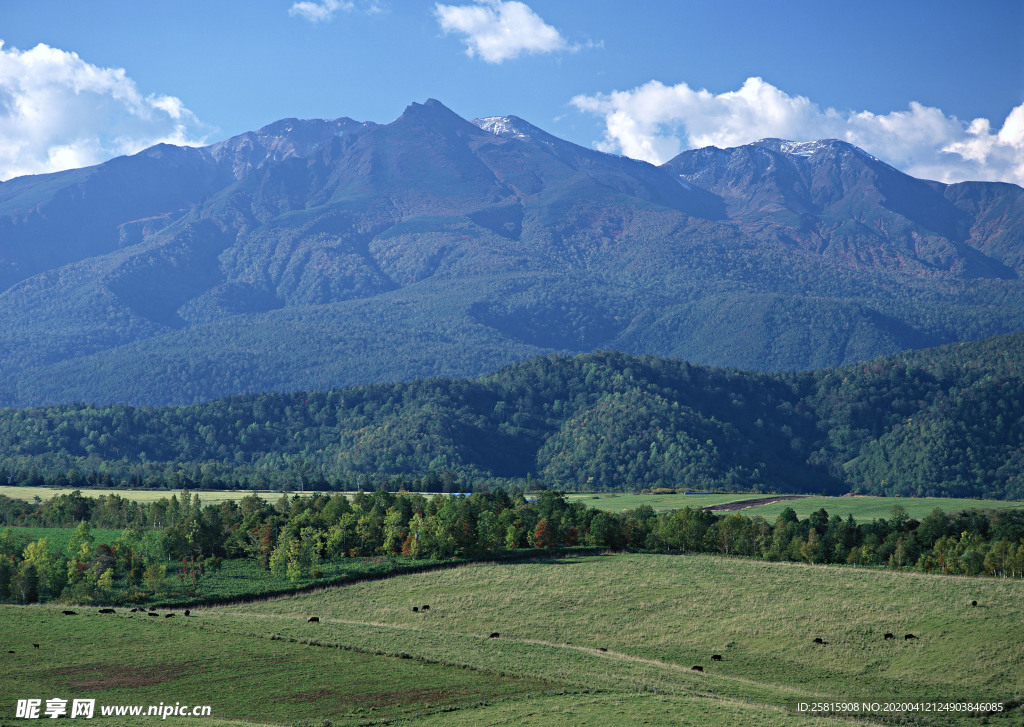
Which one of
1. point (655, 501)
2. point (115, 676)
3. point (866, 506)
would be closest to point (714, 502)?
point (655, 501)

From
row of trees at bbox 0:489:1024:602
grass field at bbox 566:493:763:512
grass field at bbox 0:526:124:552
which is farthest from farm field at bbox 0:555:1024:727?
grass field at bbox 566:493:763:512

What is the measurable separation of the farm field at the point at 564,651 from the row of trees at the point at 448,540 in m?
13.0

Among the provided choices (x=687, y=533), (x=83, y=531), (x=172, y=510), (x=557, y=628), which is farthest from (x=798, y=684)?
(x=172, y=510)

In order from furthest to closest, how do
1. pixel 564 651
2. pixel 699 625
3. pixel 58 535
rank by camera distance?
pixel 58 535 → pixel 699 625 → pixel 564 651

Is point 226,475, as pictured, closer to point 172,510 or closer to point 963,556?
point 172,510

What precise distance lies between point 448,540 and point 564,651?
3756 cm

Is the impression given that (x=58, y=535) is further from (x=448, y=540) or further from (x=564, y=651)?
(x=564, y=651)

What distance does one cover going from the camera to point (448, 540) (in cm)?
9800

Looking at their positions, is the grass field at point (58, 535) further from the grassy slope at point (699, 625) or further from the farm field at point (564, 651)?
the grassy slope at point (699, 625)

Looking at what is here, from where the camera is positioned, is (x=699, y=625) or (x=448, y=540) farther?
(x=448, y=540)

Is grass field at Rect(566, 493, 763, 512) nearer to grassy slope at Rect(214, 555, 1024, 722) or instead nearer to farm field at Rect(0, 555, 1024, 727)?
grassy slope at Rect(214, 555, 1024, 722)

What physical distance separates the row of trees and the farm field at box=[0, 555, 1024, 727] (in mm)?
13028

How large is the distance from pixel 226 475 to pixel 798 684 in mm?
151960

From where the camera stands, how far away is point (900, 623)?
63.5m
